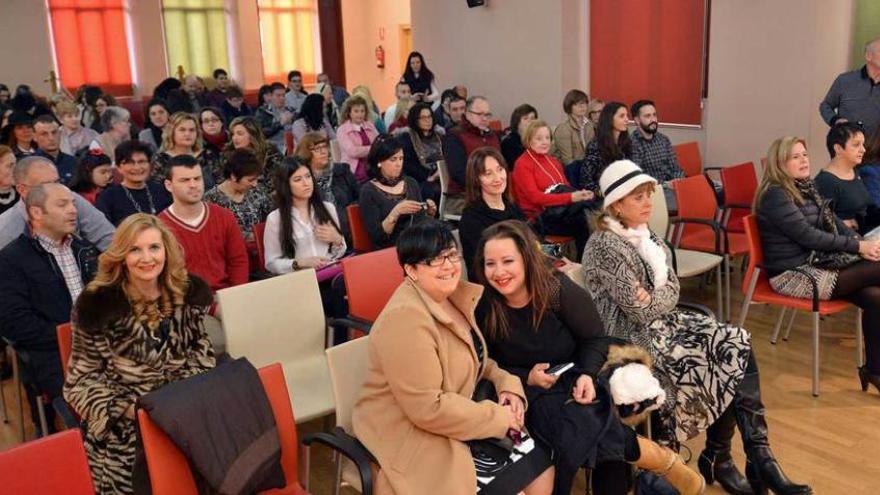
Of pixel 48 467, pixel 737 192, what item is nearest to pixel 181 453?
pixel 48 467

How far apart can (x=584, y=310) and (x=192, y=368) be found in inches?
55.1

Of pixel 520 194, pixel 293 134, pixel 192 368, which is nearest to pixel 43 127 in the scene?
pixel 293 134

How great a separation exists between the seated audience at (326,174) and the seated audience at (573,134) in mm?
2104

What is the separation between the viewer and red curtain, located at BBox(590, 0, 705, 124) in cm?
778

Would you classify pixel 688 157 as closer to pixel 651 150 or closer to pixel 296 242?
pixel 651 150

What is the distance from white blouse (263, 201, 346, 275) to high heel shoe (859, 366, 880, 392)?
2.74m

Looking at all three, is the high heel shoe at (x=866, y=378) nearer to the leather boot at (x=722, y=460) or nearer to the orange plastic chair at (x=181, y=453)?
the leather boot at (x=722, y=460)

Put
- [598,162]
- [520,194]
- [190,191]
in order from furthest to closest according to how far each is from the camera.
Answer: [598,162] < [520,194] < [190,191]

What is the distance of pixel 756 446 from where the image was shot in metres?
3.04

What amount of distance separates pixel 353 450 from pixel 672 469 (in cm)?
119

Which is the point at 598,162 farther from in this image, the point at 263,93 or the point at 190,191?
the point at 263,93

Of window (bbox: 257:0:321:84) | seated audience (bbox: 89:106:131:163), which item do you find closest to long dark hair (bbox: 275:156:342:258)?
seated audience (bbox: 89:106:131:163)

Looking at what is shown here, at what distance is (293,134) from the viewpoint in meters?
8.02

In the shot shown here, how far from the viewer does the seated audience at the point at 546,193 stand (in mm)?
5207
